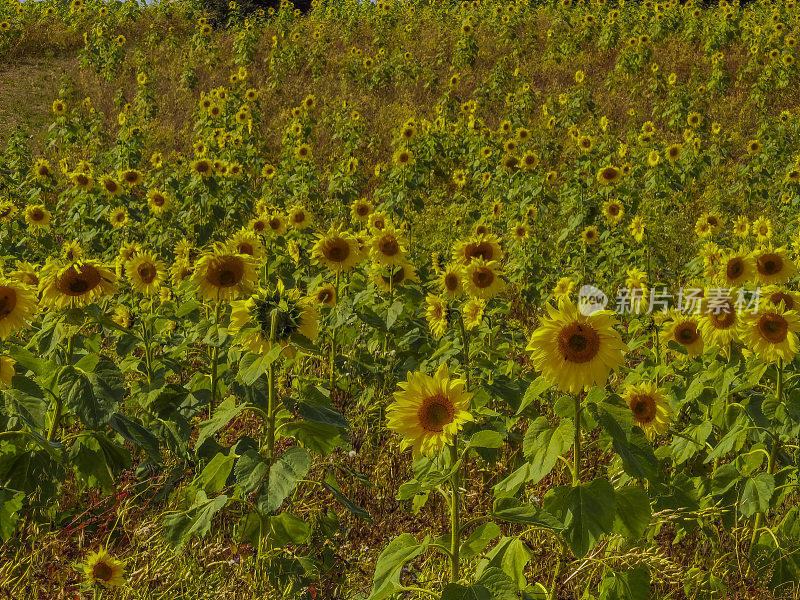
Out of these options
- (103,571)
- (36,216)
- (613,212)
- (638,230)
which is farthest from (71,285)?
(613,212)

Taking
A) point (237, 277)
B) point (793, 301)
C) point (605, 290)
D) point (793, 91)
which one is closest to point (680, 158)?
point (605, 290)

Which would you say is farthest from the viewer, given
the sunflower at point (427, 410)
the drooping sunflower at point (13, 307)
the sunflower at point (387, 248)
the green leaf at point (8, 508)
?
the sunflower at point (387, 248)

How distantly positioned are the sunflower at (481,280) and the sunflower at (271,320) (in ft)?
5.49

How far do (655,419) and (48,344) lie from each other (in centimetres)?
270

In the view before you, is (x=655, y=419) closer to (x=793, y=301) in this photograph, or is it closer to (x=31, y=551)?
(x=793, y=301)

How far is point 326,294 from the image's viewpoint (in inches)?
188

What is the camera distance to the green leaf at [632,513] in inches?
78.4

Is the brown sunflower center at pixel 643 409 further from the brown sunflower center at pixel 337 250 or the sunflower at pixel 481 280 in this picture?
the brown sunflower center at pixel 337 250

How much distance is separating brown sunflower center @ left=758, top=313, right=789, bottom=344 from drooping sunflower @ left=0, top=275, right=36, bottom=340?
296 cm

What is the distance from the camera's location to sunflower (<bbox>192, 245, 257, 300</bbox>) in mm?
2986

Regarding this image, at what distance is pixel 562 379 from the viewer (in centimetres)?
204

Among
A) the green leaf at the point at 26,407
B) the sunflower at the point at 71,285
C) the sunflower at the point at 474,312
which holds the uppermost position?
the sunflower at the point at 71,285

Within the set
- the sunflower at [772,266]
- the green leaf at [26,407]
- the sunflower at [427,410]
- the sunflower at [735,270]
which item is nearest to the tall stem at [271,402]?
the sunflower at [427,410]

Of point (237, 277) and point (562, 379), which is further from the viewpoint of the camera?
point (237, 277)
